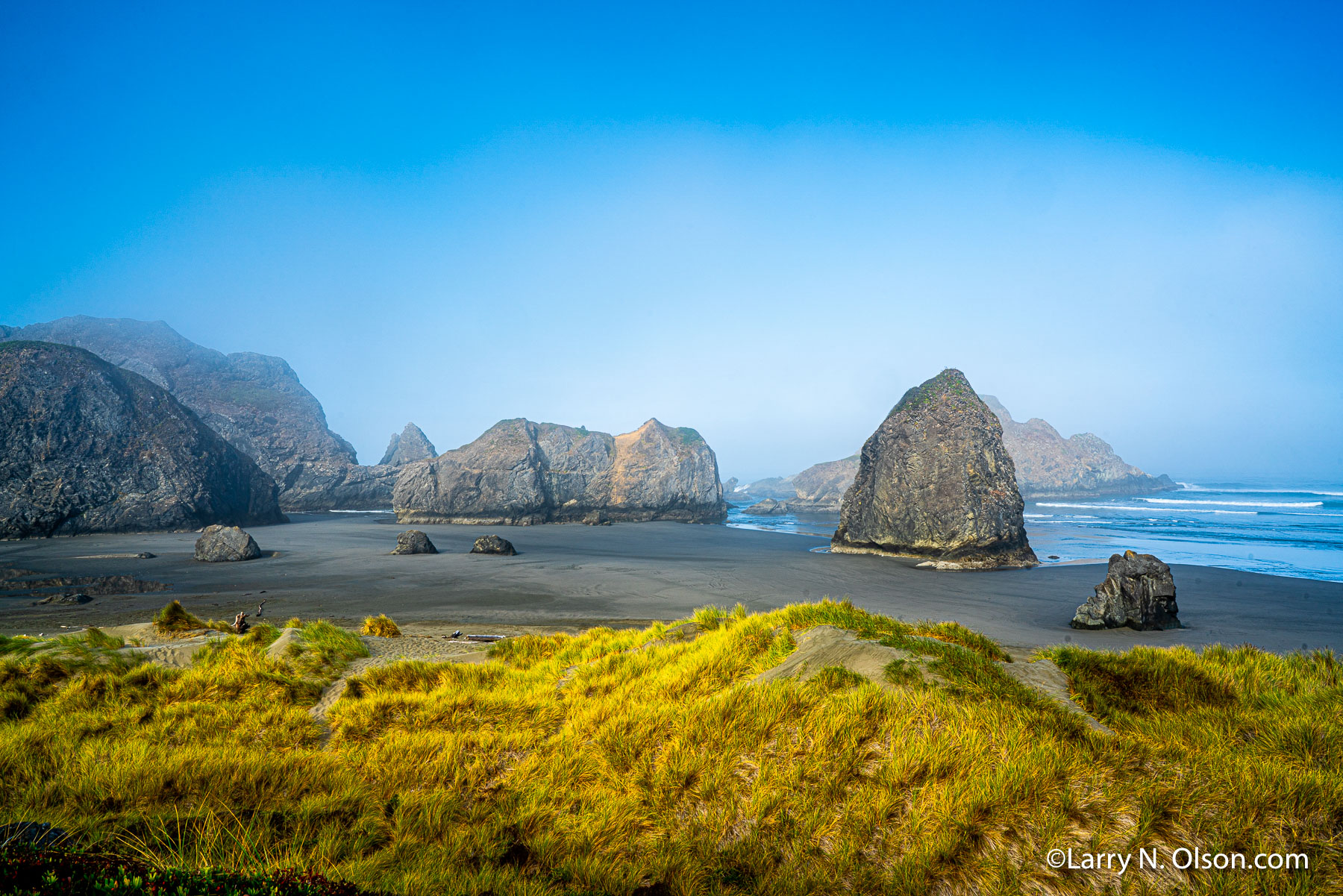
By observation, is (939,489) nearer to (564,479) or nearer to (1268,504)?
(564,479)

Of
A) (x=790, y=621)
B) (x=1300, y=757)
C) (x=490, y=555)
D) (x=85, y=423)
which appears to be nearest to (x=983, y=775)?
(x=1300, y=757)

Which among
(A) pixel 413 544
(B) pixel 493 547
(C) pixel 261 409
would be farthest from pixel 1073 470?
(C) pixel 261 409

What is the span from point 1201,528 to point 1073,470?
254ft

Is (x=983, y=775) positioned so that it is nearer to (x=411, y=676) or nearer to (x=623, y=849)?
(x=623, y=849)

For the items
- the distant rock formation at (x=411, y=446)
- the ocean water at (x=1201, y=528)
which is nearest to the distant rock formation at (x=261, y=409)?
the distant rock formation at (x=411, y=446)

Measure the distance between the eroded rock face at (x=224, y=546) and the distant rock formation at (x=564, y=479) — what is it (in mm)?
35661

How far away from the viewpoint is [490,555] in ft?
100

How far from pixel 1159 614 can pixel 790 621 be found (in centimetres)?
1366

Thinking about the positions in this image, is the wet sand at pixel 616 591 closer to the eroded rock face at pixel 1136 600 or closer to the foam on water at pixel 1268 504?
the eroded rock face at pixel 1136 600

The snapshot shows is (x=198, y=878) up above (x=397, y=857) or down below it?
above

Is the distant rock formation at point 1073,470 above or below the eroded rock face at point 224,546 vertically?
above

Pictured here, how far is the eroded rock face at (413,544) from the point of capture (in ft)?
98.0

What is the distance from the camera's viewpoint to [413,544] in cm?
3019

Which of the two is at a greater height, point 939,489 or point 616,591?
point 939,489
